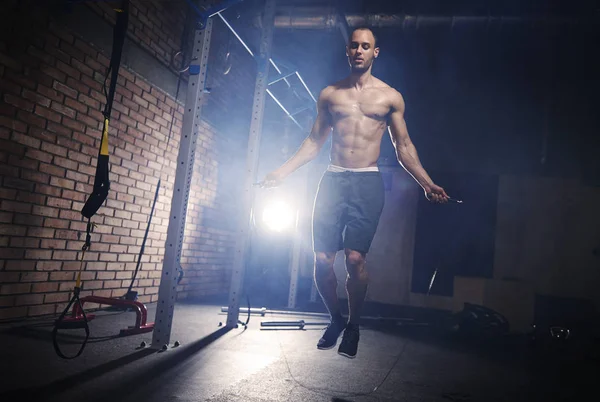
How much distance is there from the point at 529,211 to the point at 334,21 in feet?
17.0

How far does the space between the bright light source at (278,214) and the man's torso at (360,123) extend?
455 centimetres

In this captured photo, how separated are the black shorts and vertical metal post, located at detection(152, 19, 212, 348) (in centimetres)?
139

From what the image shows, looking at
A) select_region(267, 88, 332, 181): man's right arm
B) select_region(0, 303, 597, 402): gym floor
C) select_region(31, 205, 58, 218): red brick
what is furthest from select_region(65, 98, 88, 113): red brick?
select_region(267, 88, 332, 181): man's right arm

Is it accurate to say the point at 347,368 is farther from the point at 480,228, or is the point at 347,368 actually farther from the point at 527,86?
the point at 527,86

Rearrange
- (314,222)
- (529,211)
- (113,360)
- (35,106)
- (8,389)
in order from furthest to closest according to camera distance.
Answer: (529,211), (35,106), (113,360), (314,222), (8,389)

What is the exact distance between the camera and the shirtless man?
7.83 ft

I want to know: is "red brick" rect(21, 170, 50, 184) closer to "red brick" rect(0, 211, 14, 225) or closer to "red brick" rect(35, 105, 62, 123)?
"red brick" rect(0, 211, 14, 225)

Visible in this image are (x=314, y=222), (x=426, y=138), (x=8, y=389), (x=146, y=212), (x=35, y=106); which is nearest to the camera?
(x=8, y=389)

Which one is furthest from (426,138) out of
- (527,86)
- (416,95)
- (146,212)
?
(146,212)

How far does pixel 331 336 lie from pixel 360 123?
1.33 m

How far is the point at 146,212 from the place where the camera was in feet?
16.8

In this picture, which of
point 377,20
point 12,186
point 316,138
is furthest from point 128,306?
point 377,20

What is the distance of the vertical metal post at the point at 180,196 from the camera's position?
3.24 metres

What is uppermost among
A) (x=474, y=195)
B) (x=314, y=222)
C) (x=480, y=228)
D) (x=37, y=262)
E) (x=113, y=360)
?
(x=474, y=195)
